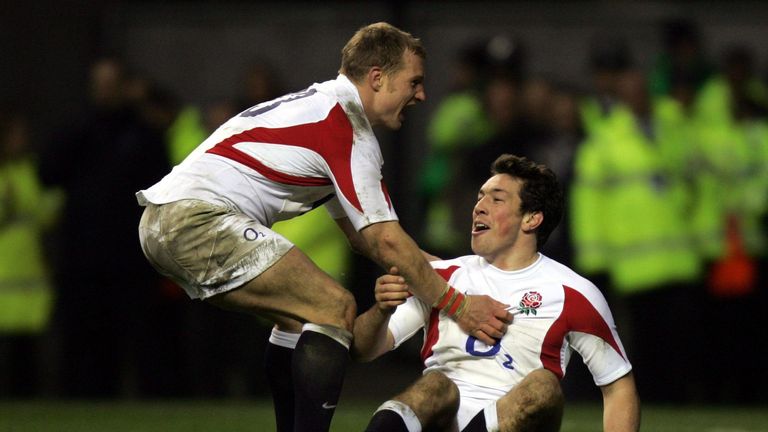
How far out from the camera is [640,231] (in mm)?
10617

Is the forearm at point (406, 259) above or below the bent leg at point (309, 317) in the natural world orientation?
above

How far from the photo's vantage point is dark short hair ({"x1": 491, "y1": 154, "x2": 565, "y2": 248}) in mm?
6273

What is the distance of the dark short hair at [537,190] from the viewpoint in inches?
247

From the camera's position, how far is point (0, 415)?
10102 millimetres

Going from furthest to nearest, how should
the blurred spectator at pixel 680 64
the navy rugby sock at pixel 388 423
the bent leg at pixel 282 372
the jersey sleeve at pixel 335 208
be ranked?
1. the blurred spectator at pixel 680 64
2. the jersey sleeve at pixel 335 208
3. the bent leg at pixel 282 372
4. the navy rugby sock at pixel 388 423

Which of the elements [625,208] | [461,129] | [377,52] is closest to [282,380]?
[377,52]

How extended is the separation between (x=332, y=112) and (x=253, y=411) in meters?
4.52

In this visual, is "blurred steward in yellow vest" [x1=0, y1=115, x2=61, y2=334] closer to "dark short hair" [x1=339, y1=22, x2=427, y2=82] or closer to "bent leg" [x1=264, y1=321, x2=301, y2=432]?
"bent leg" [x1=264, y1=321, x2=301, y2=432]

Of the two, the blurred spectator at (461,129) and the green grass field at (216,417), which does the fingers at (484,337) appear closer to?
the green grass field at (216,417)

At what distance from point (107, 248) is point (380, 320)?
224 inches

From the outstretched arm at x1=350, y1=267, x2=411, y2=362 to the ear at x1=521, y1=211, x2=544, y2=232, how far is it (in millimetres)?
555

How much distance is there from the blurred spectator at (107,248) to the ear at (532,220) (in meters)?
5.34

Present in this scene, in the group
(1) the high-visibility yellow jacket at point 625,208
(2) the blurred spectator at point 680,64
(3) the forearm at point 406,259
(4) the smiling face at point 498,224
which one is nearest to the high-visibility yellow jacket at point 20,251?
(1) the high-visibility yellow jacket at point 625,208

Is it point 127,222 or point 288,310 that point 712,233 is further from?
point 288,310
